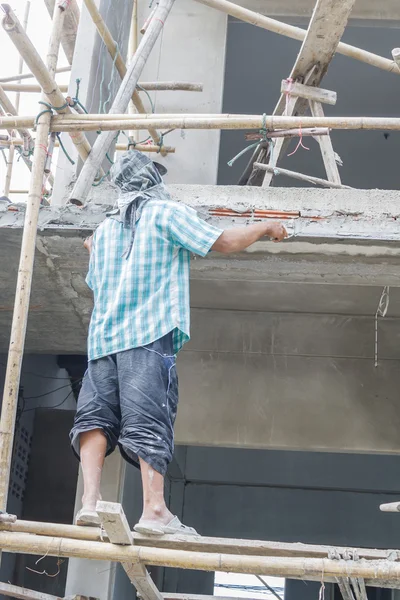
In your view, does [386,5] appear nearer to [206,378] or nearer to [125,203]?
[206,378]

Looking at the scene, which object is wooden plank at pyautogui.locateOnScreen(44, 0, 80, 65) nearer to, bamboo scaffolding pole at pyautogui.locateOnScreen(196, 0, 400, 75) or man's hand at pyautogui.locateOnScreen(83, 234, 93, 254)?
bamboo scaffolding pole at pyautogui.locateOnScreen(196, 0, 400, 75)

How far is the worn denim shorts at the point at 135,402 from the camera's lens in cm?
367

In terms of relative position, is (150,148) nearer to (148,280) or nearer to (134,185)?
→ (134,185)

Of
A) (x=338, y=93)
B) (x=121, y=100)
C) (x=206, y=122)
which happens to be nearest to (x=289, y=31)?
(x=121, y=100)

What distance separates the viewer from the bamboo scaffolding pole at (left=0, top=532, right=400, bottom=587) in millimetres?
3342

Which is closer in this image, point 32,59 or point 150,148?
point 32,59

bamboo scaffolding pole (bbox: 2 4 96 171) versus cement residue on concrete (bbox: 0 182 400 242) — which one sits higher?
bamboo scaffolding pole (bbox: 2 4 96 171)

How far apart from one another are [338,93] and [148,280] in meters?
7.00

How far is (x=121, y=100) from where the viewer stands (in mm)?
5359

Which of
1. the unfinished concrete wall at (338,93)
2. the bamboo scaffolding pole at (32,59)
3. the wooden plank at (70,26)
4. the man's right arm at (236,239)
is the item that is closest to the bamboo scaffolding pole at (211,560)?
the man's right arm at (236,239)

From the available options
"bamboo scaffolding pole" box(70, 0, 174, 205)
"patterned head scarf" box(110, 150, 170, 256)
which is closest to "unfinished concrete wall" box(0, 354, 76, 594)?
"bamboo scaffolding pole" box(70, 0, 174, 205)

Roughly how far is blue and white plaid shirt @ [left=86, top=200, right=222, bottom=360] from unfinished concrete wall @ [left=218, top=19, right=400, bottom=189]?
544 centimetres

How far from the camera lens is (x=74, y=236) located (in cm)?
482

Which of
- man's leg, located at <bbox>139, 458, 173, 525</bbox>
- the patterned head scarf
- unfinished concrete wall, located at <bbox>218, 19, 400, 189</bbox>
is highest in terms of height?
unfinished concrete wall, located at <bbox>218, 19, 400, 189</bbox>
